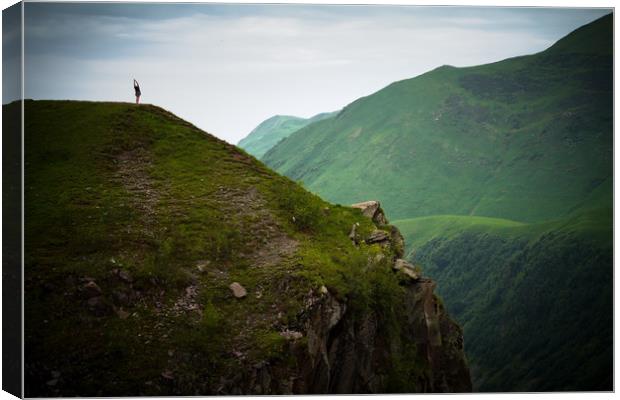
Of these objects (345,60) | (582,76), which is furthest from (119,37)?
(582,76)

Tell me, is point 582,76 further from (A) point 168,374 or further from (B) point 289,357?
(A) point 168,374

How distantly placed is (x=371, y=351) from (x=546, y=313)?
1056 centimetres

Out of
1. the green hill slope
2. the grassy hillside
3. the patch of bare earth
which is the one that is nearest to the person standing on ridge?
the patch of bare earth

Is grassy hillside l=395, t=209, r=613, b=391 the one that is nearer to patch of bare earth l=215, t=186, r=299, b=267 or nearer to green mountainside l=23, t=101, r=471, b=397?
green mountainside l=23, t=101, r=471, b=397

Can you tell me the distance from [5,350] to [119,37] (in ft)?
28.9

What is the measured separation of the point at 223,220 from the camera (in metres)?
22.6

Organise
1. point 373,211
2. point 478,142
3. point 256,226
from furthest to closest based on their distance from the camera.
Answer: point 478,142, point 373,211, point 256,226

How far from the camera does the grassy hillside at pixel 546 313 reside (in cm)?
2041

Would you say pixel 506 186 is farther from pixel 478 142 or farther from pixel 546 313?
pixel 546 313

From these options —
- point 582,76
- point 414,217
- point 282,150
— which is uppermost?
point 582,76

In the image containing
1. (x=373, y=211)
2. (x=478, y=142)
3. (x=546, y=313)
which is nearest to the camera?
(x=373, y=211)

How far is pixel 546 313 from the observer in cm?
2816

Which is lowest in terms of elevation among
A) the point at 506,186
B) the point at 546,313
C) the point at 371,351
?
the point at 506,186

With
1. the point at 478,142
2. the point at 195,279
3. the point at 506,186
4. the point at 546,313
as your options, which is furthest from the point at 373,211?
the point at 478,142
